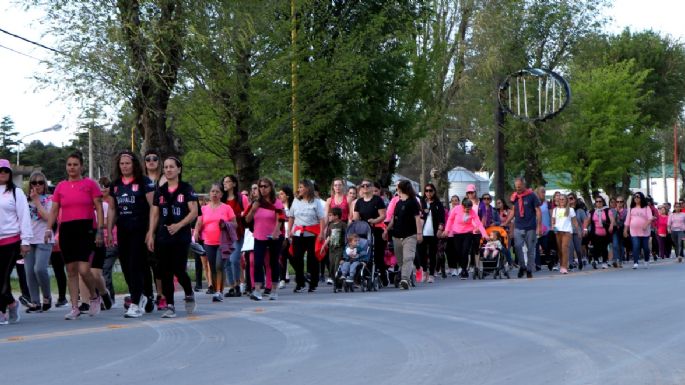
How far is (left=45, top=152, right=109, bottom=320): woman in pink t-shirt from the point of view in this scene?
13.4 metres

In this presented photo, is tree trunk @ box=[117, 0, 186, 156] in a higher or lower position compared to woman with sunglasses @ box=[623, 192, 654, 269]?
higher

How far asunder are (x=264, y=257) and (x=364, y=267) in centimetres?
200

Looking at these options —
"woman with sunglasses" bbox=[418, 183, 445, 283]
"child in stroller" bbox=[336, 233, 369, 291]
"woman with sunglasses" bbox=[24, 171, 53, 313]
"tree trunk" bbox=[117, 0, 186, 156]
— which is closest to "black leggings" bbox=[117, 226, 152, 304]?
"woman with sunglasses" bbox=[24, 171, 53, 313]

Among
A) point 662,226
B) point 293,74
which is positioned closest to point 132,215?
point 293,74

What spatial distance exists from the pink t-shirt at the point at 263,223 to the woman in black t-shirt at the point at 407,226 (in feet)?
9.53

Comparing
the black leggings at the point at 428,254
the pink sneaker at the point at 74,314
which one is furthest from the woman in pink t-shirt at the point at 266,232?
the black leggings at the point at 428,254

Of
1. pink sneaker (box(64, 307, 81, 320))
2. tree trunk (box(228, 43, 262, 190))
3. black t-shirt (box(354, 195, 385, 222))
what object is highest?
tree trunk (box(228, 43, 262, 190))

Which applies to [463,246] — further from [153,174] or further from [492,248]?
[153,174]

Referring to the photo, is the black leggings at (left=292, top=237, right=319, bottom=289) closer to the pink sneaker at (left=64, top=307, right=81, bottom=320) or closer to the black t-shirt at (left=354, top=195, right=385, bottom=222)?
the black t-shirt at (left=354, top=195, right=385, bottom=222)

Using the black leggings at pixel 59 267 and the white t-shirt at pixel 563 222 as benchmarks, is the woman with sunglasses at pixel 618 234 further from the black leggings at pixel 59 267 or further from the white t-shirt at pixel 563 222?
the black leggings at pixel 59 267

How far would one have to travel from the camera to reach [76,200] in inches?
526

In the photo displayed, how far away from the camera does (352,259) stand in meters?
18.6

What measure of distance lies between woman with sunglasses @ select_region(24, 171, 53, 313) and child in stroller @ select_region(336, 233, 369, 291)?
15.9 ft

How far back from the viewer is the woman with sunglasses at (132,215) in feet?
44.1
